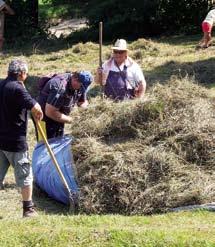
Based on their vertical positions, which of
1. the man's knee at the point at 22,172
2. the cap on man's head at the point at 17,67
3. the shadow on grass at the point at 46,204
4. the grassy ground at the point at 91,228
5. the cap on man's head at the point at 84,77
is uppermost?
the cap on man's head at the point at 17,67

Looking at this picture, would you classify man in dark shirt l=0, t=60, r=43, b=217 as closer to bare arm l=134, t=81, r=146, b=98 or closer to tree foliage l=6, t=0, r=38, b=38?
bare arm l=134, t=81, r=146, b=98

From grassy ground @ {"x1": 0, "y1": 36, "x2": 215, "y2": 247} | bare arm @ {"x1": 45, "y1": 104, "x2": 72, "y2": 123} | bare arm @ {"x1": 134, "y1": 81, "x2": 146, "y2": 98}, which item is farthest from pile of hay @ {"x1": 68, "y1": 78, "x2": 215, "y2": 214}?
bare arm @ {"x1": 134, "y1": 81, "x2": 146, "y2": 98}

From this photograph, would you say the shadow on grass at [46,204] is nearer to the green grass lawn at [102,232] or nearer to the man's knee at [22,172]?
the man's knee at [22,172]

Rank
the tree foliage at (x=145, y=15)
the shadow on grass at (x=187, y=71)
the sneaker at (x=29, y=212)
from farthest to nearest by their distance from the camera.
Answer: the tree foliage at (x=145, y=15) < the shadow on grass at (x=187, y=71) < the sneaker at (x=29, y=212)

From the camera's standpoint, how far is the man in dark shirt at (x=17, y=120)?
600cm

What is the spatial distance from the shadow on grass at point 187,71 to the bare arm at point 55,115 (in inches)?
204

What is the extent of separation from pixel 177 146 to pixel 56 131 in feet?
5.15

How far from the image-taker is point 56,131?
7.47 meters

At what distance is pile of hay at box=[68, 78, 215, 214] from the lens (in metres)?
6.39

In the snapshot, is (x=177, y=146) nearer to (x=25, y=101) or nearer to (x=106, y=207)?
(x=106, y=207)

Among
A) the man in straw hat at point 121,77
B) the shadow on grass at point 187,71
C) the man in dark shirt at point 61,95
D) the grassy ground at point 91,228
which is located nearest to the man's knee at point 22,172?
the grassy ground at point 91,228

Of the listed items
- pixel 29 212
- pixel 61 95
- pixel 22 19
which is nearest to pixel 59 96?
pixel 61 95

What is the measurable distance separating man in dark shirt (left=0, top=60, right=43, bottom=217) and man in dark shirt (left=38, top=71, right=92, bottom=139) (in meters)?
0.84

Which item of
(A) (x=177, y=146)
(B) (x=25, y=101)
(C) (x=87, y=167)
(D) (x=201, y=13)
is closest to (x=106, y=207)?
(C) (x=87, y=167)
